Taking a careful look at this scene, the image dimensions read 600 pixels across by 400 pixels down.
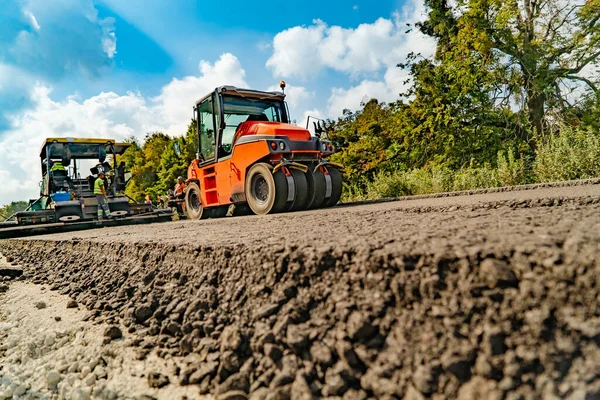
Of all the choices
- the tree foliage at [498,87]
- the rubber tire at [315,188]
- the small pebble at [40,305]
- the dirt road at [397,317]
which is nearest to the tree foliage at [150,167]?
the tree foliage at [498,87]

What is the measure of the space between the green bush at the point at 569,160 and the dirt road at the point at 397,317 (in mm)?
5047

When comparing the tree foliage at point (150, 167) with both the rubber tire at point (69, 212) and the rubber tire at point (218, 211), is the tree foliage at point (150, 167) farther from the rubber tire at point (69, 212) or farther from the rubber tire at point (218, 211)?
the rubber tire at point (218, 211)

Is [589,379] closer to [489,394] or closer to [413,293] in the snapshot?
[489,394]

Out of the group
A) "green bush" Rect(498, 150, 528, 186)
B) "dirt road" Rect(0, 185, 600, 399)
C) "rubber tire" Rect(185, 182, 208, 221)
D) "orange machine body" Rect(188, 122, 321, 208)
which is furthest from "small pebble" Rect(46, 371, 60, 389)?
"green bush" Rect(498, 150, 528, 186)

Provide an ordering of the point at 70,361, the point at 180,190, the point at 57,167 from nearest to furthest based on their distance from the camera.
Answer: the point at 70,361 → the point at 57,167 → the point at 180,190

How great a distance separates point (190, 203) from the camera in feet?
26.4

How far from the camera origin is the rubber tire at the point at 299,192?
5457 millimetres

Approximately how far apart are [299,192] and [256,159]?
874 mm

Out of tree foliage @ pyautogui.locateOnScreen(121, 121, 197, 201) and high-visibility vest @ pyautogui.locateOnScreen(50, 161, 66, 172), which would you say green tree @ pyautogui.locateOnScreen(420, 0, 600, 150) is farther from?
tree foliage @ pyautogui.locateOnScreen(121, 121, 197, 201)

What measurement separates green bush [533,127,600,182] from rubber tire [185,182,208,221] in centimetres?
626

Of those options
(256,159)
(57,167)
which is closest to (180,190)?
(57,167)

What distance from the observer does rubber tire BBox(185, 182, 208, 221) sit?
25.0 ft

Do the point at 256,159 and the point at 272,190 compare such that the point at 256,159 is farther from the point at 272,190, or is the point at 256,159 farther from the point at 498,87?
the point at 498,87

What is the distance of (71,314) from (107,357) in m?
0.90
